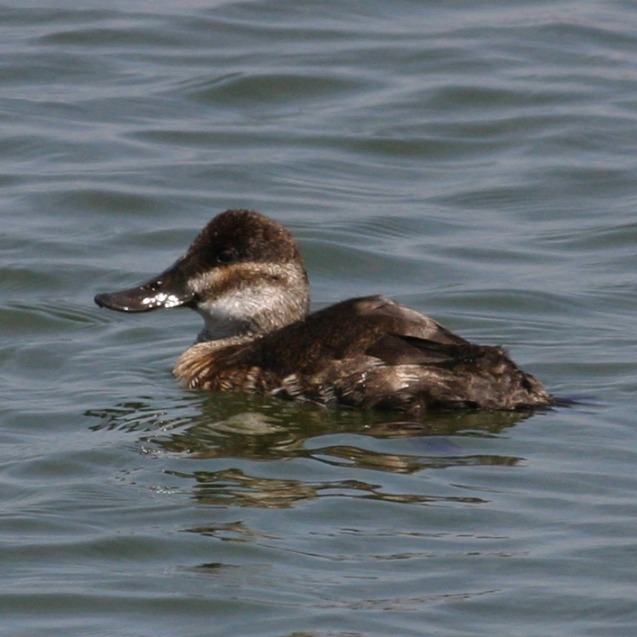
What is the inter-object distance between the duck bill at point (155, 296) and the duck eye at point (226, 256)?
219 mm

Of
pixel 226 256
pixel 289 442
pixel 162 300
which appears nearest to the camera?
pixel 289 442

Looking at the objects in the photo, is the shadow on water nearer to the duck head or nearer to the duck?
the duck

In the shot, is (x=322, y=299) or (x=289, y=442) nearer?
(x=289, y=442)

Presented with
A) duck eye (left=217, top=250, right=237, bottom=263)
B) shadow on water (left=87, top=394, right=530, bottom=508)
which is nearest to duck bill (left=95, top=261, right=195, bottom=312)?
duck eye (left=217, top=250, right=237, bottom=263)

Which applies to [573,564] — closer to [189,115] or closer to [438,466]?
[438,466]

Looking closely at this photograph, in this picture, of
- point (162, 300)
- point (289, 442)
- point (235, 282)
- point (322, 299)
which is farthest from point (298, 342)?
point (322, 299)

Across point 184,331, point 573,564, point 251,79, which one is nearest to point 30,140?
point 251,79

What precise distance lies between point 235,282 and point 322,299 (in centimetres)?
166

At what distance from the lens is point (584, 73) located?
15516mm

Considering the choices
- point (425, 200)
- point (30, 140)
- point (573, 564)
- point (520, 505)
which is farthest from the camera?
point (30, 140)

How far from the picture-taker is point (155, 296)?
957 cm

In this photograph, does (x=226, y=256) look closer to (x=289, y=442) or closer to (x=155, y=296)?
(x=155, y=296)

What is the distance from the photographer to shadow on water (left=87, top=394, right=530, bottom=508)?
7586 mm

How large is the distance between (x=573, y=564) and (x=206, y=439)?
2.09m
